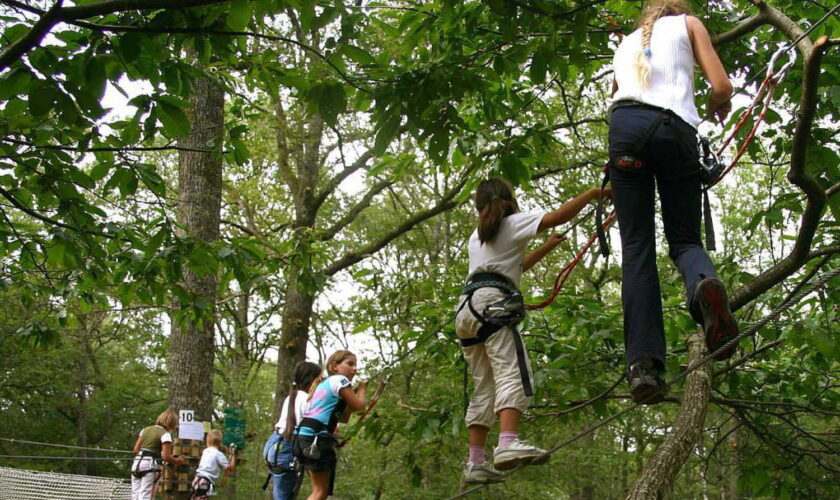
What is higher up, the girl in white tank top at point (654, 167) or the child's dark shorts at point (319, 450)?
the girl in white tank top at point (654, 167)

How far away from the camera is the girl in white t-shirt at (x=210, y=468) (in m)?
7.98

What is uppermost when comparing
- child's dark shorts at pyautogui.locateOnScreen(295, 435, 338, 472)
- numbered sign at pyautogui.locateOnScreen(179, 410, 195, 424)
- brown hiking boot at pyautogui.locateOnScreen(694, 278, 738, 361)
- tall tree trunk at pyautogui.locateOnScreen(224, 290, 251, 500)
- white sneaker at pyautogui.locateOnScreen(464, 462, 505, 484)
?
tall tree trunk at pyautogui.locateOnScreen(224, 290, 251, 500)

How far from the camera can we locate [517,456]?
368 cm

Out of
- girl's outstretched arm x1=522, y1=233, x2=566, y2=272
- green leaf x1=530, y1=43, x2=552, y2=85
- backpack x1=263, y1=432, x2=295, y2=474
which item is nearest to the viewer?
girl's outstretched arm x1=522, y1=233, x2=566, y2=272

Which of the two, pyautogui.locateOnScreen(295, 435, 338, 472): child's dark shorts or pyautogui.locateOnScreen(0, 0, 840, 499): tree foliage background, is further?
pyautogui.locateOnScreen(295, 435, 338, 472): child's dark shorts

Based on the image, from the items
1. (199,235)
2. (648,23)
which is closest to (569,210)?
(648,23)

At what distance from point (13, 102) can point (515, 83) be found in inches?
134

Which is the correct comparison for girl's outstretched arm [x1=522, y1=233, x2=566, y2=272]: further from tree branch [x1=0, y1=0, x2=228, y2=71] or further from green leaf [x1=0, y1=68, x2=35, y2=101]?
green leaf [x1=0, y1=68, x2=35, y2=101]

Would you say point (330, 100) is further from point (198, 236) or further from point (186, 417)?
point (186, 417)

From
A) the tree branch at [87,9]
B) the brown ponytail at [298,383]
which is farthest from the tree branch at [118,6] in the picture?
the brown ponytail at [298,383]

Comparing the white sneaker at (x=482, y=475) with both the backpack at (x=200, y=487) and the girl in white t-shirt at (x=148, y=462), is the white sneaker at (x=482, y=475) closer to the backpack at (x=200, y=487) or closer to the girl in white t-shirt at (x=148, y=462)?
the backpack at (x=200, y=487)

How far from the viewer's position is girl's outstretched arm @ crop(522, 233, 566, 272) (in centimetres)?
388

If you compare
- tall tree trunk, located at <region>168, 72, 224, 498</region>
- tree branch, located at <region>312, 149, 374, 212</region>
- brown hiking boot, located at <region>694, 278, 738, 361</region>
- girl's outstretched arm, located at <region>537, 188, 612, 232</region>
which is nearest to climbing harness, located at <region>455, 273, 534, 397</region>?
girl's outstretched arm, located at <region>537, 188, 612, 232</region>

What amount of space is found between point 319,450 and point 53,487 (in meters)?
7.07
